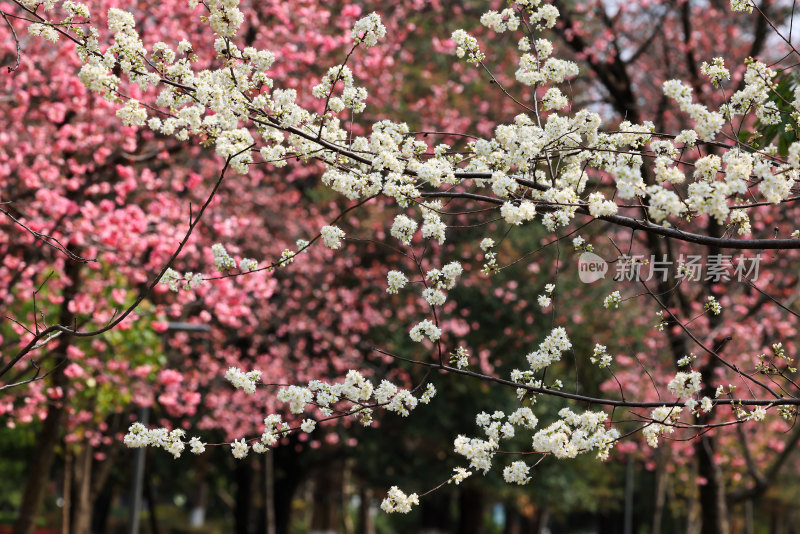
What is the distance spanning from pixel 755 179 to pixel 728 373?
14500 millimetres

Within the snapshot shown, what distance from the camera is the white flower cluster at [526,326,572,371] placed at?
5.07 m

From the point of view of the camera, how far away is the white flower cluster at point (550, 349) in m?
5.07

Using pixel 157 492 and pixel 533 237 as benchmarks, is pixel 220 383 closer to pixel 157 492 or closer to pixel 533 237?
pixel 533 237

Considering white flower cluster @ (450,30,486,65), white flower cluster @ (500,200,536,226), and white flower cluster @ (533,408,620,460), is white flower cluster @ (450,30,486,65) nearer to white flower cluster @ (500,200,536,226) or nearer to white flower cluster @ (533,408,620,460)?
white flower cluster @ (500,200,536,226)

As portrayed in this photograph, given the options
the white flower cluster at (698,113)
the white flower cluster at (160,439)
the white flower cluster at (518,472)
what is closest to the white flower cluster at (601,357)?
the white flower cluster at (518,472)

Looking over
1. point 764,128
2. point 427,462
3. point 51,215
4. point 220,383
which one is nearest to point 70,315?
point 51,215

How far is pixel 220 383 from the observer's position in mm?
20031

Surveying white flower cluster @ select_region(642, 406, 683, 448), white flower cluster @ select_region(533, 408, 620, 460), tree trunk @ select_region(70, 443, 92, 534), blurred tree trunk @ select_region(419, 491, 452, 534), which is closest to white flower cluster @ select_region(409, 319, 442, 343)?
white flower cluster @ select_region(533, 408, 620, 460)

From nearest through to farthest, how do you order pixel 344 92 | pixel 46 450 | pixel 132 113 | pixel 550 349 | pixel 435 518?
pixel 132 113, pixel 344 92, pixel 550 349, pixel 46 450, pixel 435 518

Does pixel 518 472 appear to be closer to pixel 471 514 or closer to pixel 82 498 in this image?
pixel 82 498

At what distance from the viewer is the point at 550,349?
516cm

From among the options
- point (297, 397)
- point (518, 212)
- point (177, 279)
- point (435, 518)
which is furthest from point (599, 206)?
point (435, 518)

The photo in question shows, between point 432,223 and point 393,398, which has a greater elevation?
point 432,223

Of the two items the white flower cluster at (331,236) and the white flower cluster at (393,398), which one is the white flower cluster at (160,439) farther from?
the white flower cluster at (331,236)
